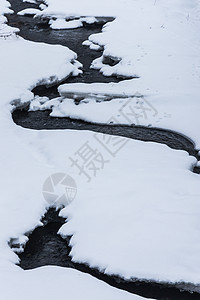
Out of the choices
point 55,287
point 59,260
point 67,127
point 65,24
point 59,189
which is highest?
point 65,24

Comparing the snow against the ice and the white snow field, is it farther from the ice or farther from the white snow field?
the ice

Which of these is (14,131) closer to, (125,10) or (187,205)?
(187,205)

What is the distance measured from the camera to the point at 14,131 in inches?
383

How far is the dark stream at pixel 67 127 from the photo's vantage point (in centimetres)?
610

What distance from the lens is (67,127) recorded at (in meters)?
10.1

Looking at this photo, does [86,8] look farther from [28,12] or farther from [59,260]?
[59,260]

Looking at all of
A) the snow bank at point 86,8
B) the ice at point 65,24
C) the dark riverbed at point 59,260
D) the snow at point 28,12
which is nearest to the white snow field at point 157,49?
the snow bank at point 86,8

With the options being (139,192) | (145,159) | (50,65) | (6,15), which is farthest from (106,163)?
(6,15)

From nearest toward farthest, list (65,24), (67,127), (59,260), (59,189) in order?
1. (59,260)
2. (59,189)
3. (67,127)
4. (65,24)

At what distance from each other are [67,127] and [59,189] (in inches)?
104

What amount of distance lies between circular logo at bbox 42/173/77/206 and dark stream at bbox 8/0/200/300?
0.75 feet

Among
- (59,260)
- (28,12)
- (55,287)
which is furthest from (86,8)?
(55,287)

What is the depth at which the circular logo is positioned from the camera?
7.60 meters

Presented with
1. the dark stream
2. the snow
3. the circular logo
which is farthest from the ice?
the circular logo
